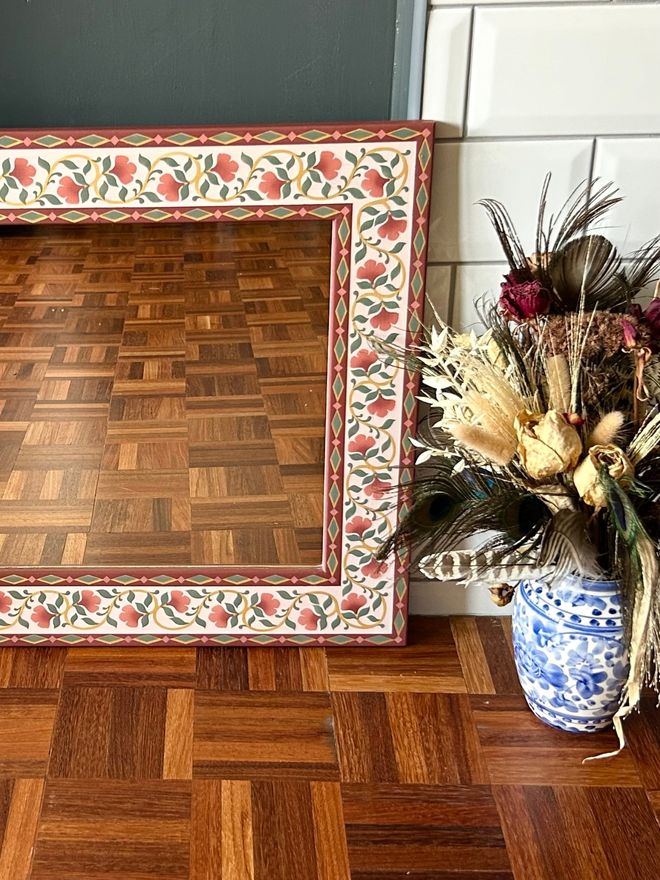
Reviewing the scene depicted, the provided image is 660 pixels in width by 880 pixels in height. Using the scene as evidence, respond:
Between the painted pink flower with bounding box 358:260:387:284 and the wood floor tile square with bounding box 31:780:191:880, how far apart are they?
765 millimetres

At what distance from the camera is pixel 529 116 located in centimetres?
146

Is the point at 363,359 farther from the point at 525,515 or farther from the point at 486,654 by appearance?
the point at 486,654

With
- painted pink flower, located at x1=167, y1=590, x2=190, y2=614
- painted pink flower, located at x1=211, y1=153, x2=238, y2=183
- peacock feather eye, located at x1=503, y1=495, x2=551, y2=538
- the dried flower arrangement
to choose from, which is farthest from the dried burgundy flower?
painted pink flower, located at x1=167, y1=590, x2=190, y2=614

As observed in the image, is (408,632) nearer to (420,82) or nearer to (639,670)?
(639,670)

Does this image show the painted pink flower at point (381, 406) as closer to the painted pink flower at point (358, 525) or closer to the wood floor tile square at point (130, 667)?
the painted pink flower at point (358, 525)

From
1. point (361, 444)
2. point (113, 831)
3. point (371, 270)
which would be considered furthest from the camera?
point (361, 444)

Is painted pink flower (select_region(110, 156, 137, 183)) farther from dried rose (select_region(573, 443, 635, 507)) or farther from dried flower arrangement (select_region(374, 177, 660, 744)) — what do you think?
dried rose (select_region(573, 443, 635, 507))

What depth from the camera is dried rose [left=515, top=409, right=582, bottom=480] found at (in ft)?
→ 4.19

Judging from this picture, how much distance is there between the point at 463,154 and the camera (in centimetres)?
148

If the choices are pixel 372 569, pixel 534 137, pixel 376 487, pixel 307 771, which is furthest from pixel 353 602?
pixel 534 137

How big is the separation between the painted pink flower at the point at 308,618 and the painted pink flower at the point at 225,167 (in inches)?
27.8

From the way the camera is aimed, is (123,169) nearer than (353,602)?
Yes

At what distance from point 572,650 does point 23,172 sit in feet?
3.36

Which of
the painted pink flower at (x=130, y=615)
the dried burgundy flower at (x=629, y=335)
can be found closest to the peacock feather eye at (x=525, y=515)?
the dried burgundy flower at (x=629, y=335)
